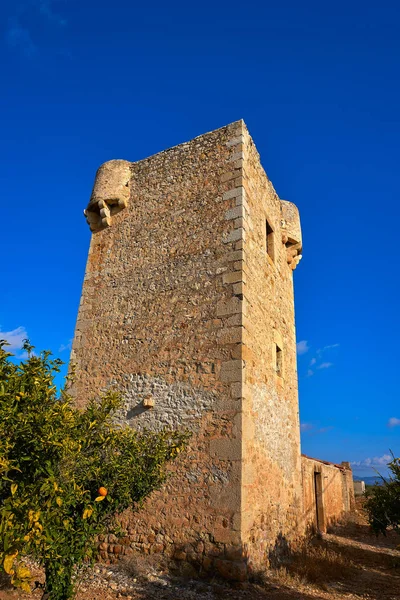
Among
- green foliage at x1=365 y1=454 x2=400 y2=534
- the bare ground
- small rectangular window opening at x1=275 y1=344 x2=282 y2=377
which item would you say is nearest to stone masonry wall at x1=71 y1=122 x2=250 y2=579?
the bare ground

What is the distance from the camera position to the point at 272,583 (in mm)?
5750

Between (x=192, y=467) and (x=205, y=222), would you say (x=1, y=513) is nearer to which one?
(x=192, y=467)

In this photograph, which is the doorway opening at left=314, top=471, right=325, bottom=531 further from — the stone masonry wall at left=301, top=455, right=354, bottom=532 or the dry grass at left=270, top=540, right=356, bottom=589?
the dry grass at left=270, top=540, right=356, bottom=589

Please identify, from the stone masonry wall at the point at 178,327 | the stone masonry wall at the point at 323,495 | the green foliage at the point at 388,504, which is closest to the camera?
the stone masonry wall at the point at 178,327

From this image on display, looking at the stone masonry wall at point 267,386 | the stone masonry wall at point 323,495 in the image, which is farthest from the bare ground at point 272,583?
the stone masonry wall at point 323,495

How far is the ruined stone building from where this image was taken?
19.5 ft

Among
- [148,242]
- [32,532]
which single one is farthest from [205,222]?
[32,532]

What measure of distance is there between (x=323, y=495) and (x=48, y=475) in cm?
1019

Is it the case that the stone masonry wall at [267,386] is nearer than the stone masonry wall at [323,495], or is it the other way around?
the stone masonry wall at [267,386]

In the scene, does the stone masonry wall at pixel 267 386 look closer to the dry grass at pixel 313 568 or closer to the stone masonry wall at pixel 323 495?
the dry grass at pixel 313 568

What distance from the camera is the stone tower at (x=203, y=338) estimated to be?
595 centimetres

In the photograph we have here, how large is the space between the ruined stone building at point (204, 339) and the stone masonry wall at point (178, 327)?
20 mm

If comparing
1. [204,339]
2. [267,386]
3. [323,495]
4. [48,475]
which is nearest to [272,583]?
[267,386]

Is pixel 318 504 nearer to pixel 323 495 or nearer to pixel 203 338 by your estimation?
pixel 323 495
